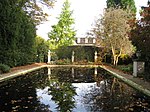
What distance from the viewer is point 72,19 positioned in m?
52.2

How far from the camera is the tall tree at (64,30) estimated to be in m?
51.6

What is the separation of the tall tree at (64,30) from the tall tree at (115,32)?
1934 cm

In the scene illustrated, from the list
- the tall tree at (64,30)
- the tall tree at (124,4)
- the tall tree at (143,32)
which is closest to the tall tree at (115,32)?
the tall tree at (124,4)

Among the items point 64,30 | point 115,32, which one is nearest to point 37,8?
point 115,32

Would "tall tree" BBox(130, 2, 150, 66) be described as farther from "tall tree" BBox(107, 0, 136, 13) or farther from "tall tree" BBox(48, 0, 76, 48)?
"tall tree" BBox(48, 0, 76, 48)

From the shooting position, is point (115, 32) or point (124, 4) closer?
point (115, 32)

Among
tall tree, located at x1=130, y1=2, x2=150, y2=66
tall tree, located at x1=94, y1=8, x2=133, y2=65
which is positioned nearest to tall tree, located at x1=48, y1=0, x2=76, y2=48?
tall tree, located at x1=94, y1=8, x2=133, y2=65

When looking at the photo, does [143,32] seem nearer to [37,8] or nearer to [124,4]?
[37,8]

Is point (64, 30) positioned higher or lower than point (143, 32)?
higher

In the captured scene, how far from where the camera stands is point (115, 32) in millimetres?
Answer: 30062

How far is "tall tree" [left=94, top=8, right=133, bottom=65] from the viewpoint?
96.8ft

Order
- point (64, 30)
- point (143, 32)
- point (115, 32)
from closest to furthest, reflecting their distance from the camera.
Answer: point (143, 32) < point (115, 32) < point (64, 30)

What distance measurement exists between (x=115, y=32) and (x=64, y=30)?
23.0m

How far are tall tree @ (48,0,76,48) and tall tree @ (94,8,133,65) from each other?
761 inches
